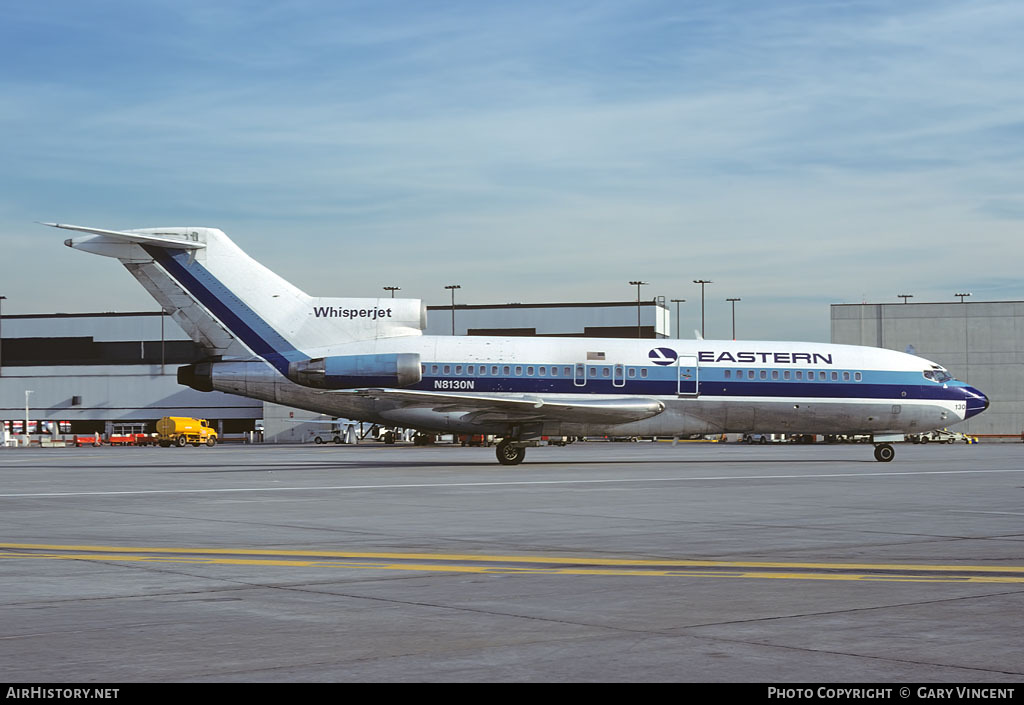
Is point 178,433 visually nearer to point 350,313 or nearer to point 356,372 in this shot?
point 350,313

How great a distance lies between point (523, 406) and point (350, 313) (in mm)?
6828

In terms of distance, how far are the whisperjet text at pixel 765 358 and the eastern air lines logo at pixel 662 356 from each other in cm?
92

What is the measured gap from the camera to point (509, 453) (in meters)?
38.5

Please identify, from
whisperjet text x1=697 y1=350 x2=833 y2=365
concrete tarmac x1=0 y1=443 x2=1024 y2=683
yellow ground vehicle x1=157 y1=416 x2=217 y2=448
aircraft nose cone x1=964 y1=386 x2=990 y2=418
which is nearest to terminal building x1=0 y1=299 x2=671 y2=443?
yellow ground vehicle x1=157 y1=416 x2=217 y2=448

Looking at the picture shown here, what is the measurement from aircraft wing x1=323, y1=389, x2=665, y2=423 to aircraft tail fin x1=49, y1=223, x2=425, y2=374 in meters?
2.53

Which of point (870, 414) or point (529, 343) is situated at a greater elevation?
point (529, 343)

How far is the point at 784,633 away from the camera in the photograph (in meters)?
8.12

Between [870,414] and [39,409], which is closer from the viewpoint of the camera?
[870,414]

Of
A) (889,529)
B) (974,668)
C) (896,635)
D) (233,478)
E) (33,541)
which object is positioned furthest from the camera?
(233,478)

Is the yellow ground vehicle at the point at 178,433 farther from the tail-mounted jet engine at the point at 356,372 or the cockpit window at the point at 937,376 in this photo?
the cockpit window at the point at 937,376

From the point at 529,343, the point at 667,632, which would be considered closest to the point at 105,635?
the point at 667,632

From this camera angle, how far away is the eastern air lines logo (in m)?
38.9

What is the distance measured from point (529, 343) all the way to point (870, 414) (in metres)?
12.3
